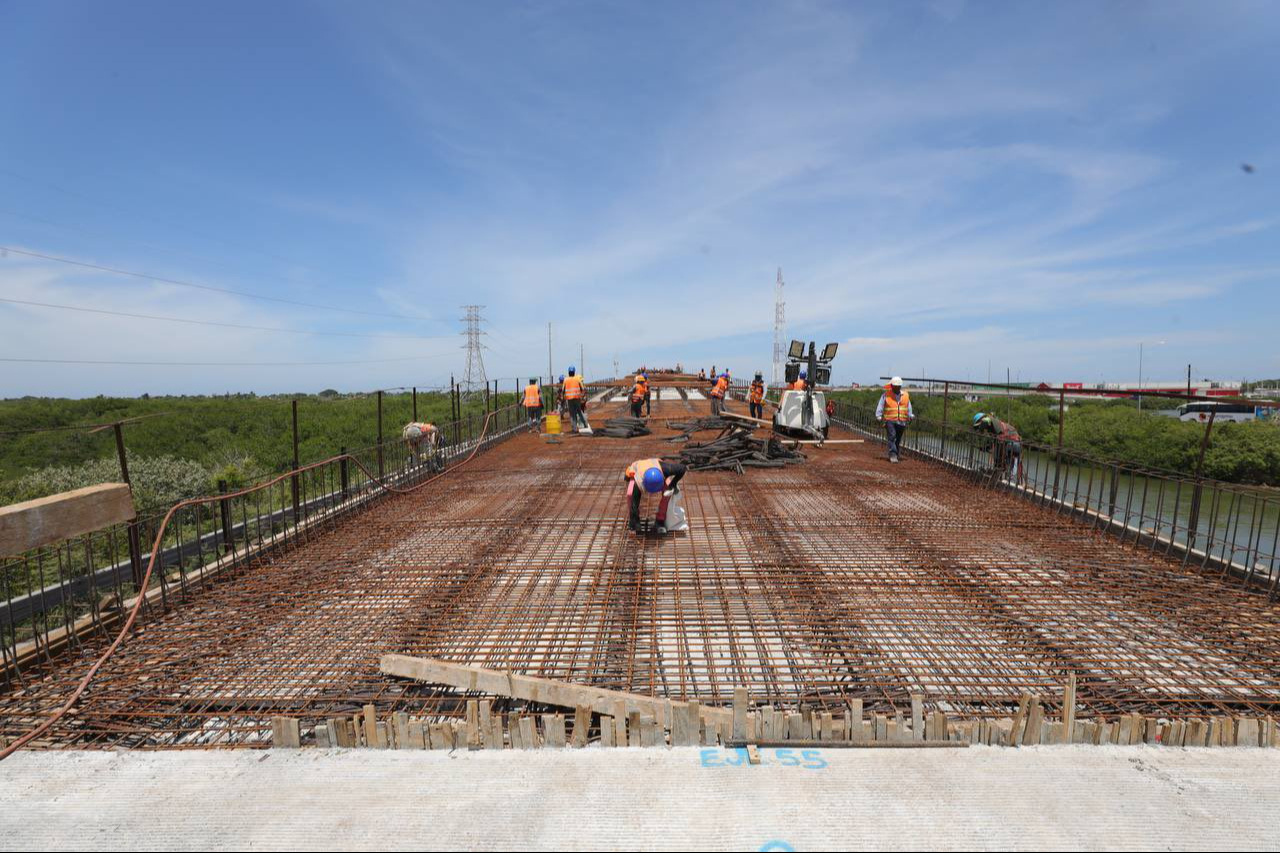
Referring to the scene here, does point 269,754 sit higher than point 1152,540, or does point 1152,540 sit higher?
point 1152,540

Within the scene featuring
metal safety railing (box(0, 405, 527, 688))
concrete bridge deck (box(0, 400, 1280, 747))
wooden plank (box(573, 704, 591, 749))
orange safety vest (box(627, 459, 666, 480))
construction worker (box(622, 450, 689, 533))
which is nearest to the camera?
wooden plank (box(573, 704, 591, 749))

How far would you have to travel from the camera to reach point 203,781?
9.55ft

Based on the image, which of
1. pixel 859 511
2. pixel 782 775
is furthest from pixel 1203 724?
pixel 859 511

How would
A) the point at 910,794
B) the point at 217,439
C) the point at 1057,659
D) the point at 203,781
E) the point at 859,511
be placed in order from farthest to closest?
the point at 217,439 < the point at 859,511 < the point at 1057,659 < the point at 203,781 < the point at 910,794

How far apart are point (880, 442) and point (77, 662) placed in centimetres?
1404

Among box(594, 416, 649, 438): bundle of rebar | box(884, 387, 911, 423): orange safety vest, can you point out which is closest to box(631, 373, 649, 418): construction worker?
box(594, 416, 649, 438): bundle of rebar

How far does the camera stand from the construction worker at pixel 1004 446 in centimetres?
855

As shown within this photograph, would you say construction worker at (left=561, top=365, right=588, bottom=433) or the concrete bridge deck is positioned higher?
construction worker at (left=561, top=365, right=588, bottom=433)

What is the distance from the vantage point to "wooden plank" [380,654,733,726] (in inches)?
127

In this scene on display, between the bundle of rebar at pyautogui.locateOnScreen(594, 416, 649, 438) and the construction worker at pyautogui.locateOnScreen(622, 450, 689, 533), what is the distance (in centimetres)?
824

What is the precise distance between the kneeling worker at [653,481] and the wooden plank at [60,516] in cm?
422

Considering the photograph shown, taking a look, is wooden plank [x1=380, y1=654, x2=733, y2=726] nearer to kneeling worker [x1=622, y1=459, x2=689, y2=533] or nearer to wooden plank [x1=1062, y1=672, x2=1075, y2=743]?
wooden plank [x1=1062, y1=672, x2=1075, y2=743]

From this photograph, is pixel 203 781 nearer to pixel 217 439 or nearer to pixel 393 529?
pixel 393 529

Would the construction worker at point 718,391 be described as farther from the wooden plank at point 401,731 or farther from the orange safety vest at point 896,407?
the wooden plank at point 401,731
